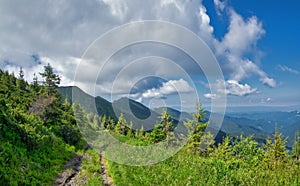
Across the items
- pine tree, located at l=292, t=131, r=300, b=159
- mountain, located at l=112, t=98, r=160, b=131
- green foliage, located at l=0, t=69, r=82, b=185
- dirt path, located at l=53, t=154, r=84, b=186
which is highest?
mountain, located at l=112, t=98, r=160, b=131

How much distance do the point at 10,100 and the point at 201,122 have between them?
2363 centimetres

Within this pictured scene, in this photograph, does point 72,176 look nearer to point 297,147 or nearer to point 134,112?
point 134,112

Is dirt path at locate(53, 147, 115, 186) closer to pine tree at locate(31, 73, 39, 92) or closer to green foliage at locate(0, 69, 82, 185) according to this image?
green foliage at locate(0, 69, 82, 185)

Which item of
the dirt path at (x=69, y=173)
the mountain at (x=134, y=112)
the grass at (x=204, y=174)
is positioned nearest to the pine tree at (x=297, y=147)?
the grass at (x=204, y=174)

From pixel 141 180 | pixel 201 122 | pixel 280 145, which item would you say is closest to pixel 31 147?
pixel 141 180

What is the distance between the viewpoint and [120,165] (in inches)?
598

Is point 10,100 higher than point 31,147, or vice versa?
point 10,100

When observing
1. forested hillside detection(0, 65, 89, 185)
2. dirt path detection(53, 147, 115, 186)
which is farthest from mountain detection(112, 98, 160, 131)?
forested hillside detection(0, 65, 89, 185)

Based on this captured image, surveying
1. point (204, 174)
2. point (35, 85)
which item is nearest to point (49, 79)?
point (35, 85)

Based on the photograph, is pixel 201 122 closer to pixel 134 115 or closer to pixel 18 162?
pixel 134 115

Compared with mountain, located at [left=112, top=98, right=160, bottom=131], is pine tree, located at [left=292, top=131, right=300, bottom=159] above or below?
below

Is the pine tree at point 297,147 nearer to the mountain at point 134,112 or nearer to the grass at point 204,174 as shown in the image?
the grass at point 204,174

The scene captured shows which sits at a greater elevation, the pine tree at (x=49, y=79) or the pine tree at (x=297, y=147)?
the pine tree at (x=49, y=79)

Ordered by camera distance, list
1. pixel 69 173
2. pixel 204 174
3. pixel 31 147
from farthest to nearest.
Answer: pixel 31 147, pixel 69 173, pixel 204 174
